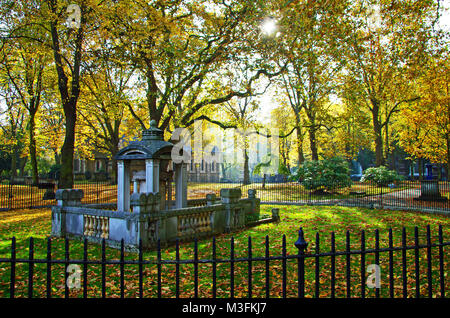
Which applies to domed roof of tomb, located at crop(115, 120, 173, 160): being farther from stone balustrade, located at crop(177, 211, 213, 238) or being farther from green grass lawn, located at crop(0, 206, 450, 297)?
green grass lawn, located at crop(0, 206, 450, 297)

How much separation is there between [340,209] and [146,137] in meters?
12.8

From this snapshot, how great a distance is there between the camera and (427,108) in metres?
23.1

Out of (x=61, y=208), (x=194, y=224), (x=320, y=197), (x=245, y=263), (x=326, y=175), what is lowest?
(x=245, y=263)

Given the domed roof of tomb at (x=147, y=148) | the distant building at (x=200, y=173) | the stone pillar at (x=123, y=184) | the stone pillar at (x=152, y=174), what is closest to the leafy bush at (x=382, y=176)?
the domed roof of tomb at (x=147, y=148)

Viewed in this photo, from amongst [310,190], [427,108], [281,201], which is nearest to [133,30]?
[281,201]

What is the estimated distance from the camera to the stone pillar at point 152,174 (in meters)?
11.8

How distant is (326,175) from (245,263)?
785 inches

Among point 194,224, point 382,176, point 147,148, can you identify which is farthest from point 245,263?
point 382,176

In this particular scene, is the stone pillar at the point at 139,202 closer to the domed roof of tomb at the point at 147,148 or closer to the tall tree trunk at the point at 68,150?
the domed roof of tomb at the point at 147,148

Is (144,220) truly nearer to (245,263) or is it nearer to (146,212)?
(146,212)

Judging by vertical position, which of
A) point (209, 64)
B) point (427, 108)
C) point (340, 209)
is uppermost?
point (209, 64)

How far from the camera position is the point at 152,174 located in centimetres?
1182

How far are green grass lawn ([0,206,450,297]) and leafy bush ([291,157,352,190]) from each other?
9.17m
